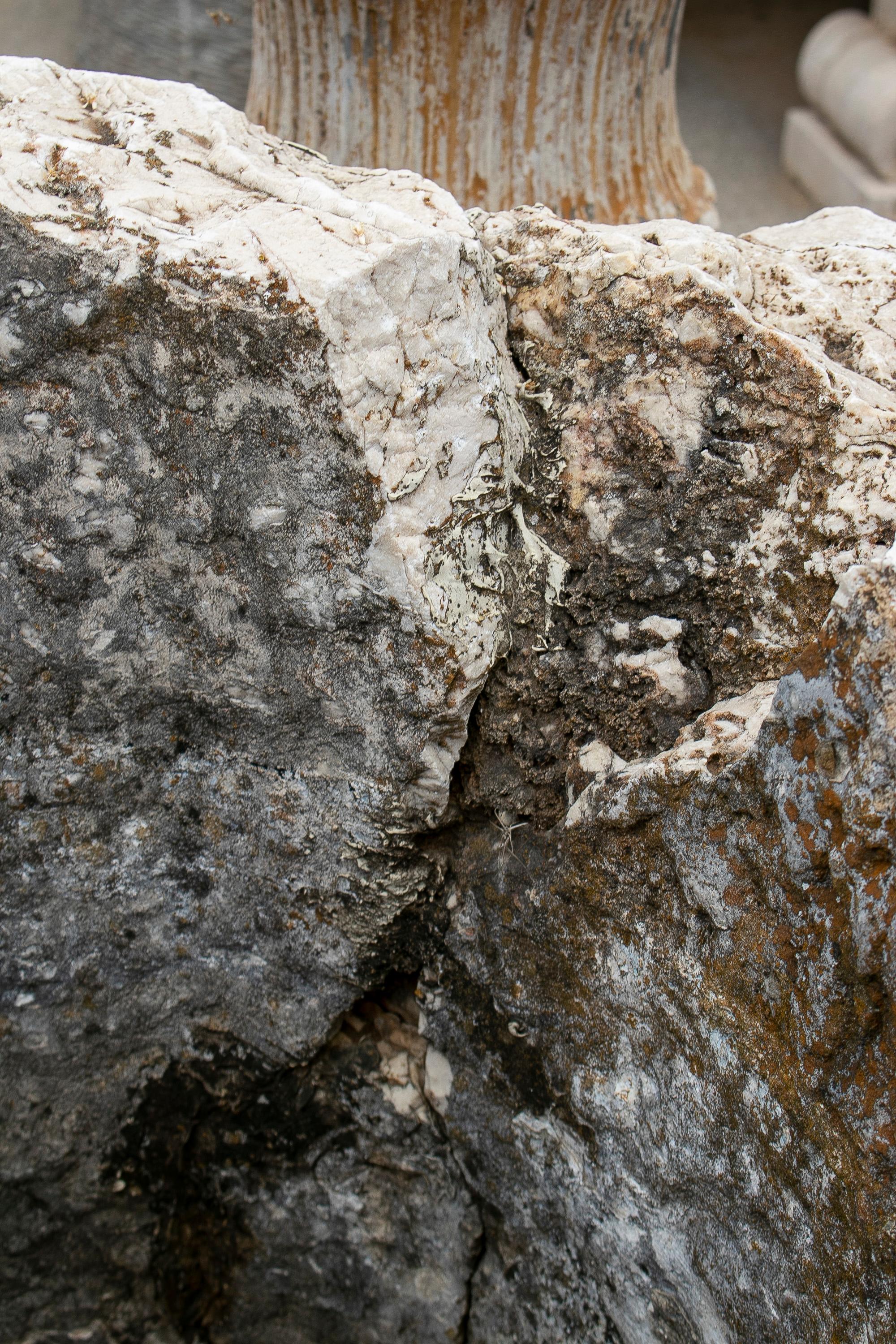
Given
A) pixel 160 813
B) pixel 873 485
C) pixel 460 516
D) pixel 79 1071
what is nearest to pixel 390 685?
pixel 460 516

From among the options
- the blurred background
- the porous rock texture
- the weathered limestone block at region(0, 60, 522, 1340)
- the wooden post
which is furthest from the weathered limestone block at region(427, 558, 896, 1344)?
the blurred background

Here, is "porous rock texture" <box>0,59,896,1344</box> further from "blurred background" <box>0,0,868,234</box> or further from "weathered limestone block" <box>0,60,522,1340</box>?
"blurred background" <box>0,0,868,234</box>

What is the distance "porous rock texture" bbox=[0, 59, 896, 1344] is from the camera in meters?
0.70

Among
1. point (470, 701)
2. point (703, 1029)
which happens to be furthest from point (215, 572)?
point (703, 1029)

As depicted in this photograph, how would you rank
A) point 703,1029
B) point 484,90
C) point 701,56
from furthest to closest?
point 701,56 → point 484,90 → point 703,1029

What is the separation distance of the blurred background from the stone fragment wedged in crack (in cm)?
170

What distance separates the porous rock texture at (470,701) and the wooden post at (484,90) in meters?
0.46

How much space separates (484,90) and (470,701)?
0.84 meters

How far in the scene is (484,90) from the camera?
49.4 inches

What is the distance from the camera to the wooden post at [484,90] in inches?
47.6

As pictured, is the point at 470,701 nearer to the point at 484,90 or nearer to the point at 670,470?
the point at 670,470

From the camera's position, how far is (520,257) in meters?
0.82

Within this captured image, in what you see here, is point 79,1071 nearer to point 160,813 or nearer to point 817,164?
point 160,813

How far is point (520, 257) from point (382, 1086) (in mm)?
740
